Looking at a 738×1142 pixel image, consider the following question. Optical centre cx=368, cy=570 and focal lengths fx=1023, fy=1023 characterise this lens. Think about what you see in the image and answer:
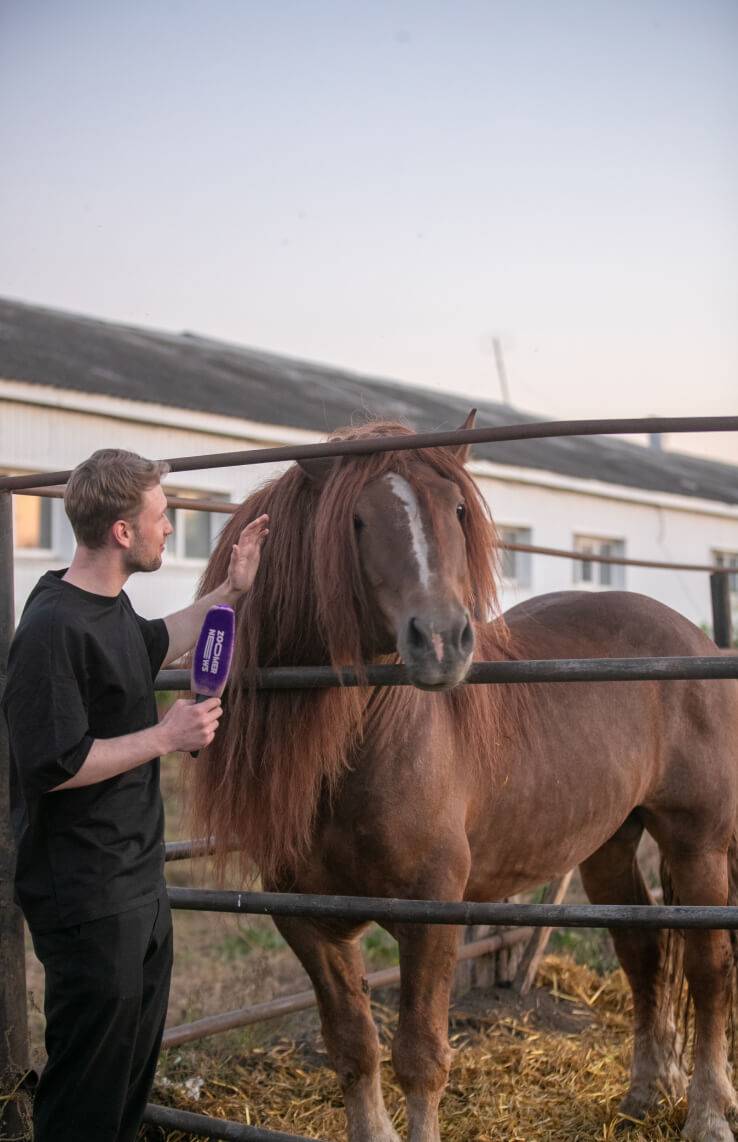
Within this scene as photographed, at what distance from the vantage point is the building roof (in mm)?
12141

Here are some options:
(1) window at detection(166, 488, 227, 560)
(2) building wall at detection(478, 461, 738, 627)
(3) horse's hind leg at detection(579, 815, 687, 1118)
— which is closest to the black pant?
(3) horse's hind leg at detection(579, 815, 687, 1118)

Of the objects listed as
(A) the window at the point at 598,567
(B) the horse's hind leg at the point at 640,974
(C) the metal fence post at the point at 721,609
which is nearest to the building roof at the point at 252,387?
(A) the window at the point at 598,567

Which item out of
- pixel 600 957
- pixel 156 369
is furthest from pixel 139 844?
pixel 156 369

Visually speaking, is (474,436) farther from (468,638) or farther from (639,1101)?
(639,1101)

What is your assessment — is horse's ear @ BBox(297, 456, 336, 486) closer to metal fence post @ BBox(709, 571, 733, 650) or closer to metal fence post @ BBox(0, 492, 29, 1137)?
metal fence post @ BBox(0, 492, 29, 1137)

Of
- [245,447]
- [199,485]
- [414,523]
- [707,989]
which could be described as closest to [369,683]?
[414,523]

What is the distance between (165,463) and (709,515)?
1669 cm

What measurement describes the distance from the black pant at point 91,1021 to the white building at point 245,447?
600 cm

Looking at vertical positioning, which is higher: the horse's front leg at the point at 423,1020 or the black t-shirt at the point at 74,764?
the black t-shirt at the point at 74,764

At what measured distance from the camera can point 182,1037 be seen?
129 inches

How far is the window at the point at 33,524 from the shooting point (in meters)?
10.7

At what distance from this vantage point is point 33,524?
1080 centimetres

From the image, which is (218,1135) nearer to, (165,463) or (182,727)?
(182,727)

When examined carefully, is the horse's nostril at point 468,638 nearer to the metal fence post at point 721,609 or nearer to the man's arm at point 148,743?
the man's arm at point 148,743
